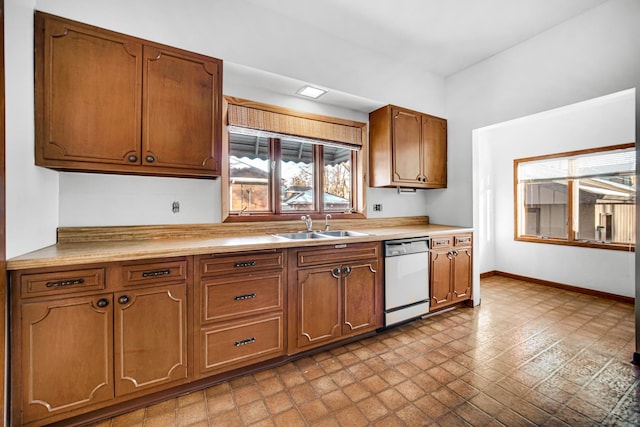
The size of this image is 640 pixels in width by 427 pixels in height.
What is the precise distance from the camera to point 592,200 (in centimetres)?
376

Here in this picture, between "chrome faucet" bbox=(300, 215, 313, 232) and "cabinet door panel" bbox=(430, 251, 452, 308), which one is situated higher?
"chrome faucet" bbox=(300, 215, 313, 232)

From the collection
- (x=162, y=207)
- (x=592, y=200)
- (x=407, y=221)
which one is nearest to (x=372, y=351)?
(x=407, y=221)

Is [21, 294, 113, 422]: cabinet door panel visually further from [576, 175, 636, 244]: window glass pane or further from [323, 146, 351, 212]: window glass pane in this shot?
[576, 175, 636, 244]: window glass pane

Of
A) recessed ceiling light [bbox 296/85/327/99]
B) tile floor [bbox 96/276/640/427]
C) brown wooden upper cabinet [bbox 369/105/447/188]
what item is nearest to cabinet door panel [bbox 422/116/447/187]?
brown wooden upper cabinet [bbox 369/105/447/188]

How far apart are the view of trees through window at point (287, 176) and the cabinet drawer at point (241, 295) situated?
86cm

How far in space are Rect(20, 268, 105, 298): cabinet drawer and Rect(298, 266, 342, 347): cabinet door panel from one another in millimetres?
1248

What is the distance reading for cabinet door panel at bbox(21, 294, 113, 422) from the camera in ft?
4.53

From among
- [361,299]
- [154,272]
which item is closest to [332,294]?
[361,299]

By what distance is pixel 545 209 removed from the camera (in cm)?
425

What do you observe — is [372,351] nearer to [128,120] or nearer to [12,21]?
[128,120]

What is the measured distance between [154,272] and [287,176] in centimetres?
160

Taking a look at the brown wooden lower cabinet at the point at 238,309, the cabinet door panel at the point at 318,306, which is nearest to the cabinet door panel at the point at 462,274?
the cabinet door panel at the point at 318,306

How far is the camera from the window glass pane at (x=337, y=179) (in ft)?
10.4

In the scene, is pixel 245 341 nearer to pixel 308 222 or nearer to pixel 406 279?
pixel 308 222
